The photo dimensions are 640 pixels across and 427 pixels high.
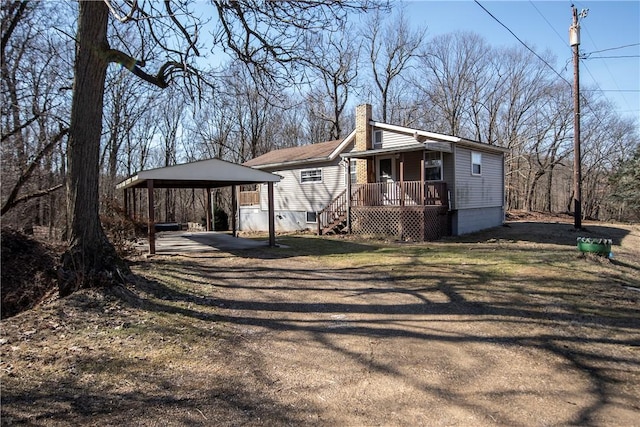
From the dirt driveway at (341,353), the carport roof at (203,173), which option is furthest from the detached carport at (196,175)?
the dirt driveway at (341,353)

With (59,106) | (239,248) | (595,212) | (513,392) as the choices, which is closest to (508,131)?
(595,212)

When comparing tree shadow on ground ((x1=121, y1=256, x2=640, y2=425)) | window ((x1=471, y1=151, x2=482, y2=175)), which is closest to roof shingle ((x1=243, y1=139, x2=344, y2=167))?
window ((x1=471, y1=151, x2=482, y2=175))

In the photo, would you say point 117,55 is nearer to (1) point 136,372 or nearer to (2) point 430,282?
(1) point 136,372

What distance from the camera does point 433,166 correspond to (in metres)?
16.9

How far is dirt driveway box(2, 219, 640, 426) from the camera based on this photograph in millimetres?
3361

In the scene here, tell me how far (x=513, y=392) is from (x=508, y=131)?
36762 millimetres

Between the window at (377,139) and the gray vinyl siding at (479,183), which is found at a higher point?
the window at (377,139)

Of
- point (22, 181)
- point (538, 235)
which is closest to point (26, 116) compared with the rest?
point (22, 181)

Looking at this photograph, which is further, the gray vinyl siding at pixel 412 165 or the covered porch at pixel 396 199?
the gray vinyl siding at pixel 412 165

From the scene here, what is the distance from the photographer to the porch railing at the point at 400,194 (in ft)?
50.7

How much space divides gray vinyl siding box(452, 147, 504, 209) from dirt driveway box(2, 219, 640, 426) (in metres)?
8.60

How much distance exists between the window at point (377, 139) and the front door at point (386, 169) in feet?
2.34

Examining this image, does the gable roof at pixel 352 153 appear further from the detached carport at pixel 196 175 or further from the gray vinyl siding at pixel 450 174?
the detached carport at pixel 196 175

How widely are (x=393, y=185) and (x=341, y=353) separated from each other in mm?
12746
